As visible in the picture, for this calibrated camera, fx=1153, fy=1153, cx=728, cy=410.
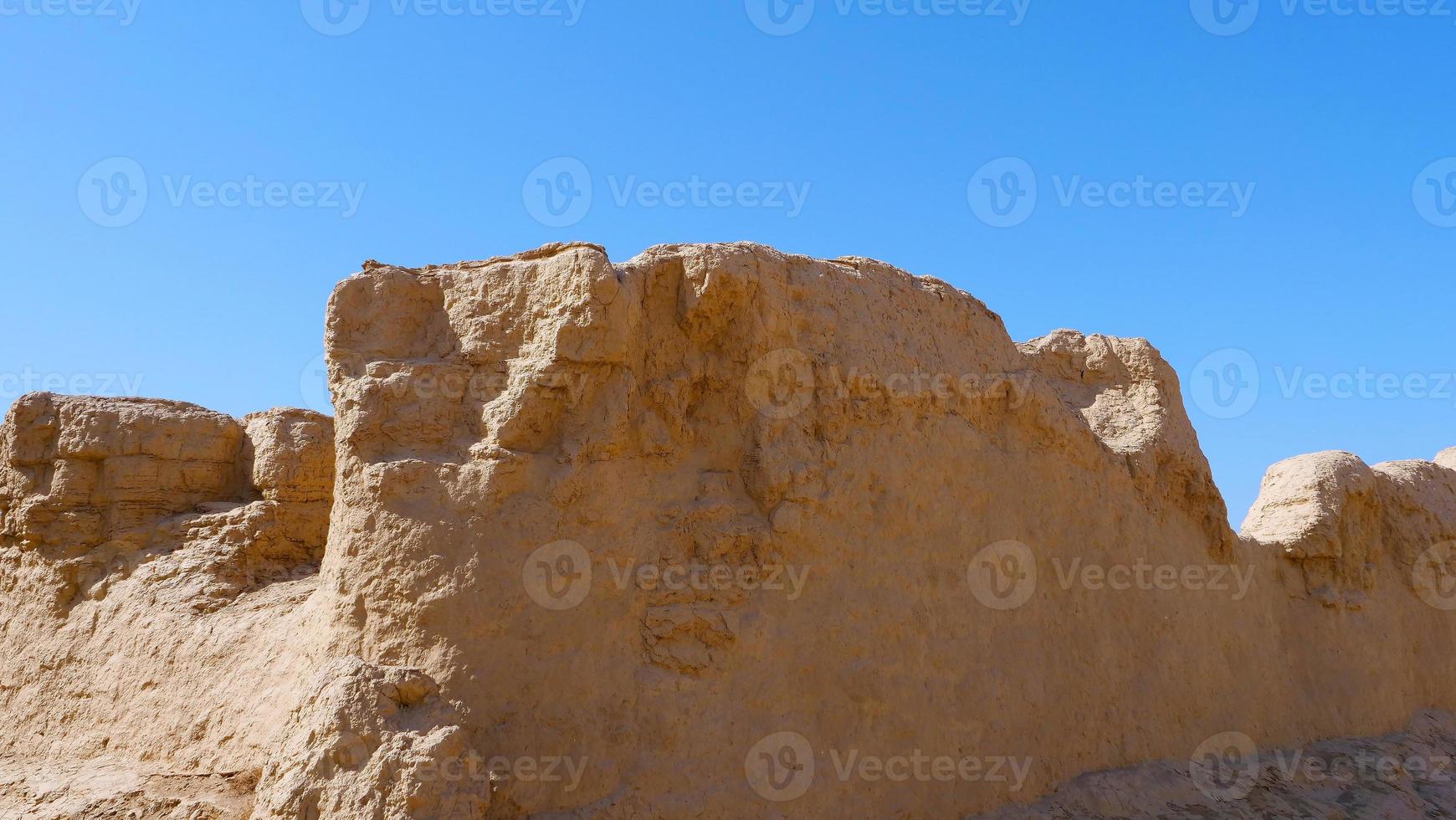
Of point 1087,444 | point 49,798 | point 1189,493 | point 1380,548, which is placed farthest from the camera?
point 1380,548

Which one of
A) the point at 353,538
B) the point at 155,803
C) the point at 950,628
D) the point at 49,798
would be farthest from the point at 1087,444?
the point at 49,798

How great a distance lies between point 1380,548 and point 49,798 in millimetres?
9995

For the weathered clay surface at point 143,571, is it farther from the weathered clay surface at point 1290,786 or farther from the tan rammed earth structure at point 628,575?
the weathered clay surface at point 1290,786

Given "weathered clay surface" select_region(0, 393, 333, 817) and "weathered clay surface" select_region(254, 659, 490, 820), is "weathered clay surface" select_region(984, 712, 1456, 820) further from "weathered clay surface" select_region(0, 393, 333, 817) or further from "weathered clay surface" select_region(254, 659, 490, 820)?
"weathered clay surface" select_region(0, 393, 333, 817)

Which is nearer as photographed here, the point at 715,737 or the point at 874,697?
the point at 715,737

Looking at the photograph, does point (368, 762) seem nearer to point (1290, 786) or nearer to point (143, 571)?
point (143, 571)

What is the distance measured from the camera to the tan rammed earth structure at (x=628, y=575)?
546 cm

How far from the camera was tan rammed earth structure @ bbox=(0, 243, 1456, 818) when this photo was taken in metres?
5.46

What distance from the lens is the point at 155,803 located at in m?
5.86

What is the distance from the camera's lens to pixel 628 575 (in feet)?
19.1

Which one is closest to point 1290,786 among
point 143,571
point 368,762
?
point 368,762

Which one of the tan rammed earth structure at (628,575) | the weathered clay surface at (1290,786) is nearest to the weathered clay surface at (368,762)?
the tan rammed earth structure at (628,575)

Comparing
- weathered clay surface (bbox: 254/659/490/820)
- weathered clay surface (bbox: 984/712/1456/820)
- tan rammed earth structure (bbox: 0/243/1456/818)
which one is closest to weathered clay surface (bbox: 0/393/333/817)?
tan rammed earth structure (bbox: 0/243/1456/818)

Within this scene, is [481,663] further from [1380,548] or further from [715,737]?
[1380,548]
